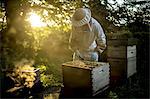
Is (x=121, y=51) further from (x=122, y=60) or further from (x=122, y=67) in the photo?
(x=122, y=67)

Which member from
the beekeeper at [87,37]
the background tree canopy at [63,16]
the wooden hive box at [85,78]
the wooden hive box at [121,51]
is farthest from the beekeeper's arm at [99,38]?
the background tree canopy at [63,16]

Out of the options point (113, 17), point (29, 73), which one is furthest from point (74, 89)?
point (113, 17)

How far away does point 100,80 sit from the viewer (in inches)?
165

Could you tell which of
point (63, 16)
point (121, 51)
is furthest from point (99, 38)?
point (63, 16)

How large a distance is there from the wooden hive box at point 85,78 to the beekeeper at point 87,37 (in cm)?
44

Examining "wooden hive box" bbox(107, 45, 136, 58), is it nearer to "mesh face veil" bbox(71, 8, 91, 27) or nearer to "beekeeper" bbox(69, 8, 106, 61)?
"beekeeper" bbox(69, 8, 106, 61)

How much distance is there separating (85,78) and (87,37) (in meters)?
0.87

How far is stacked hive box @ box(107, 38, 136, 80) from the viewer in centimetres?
520

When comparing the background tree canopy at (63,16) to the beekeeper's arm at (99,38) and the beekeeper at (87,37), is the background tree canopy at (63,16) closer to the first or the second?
the beekeeper at (87,37)

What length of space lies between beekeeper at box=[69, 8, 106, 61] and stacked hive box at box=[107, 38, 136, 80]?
0.76m

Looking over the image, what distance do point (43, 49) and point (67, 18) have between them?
293 cm

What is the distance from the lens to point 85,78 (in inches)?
157

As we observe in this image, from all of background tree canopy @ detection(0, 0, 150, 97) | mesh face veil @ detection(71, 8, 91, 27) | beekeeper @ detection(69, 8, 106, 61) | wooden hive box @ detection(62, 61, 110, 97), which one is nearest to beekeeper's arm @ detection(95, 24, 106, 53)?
beekeeper @ detection(69, 8, 106, 61)

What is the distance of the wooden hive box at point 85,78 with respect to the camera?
13.0 feet
